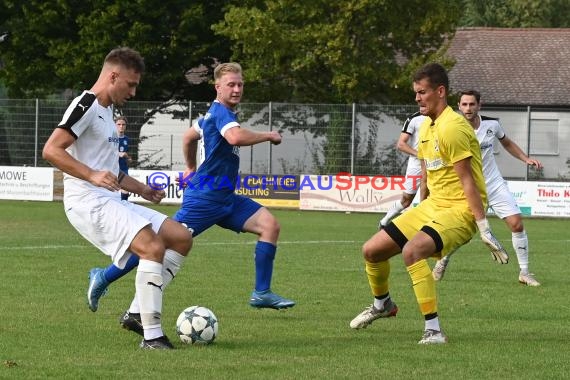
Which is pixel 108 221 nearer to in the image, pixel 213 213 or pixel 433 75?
pixel 213 213

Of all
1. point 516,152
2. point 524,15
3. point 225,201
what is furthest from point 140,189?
point 524,15

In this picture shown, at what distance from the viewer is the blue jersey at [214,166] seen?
9.77m

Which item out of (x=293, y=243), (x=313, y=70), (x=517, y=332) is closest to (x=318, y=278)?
(x=517, y=332)

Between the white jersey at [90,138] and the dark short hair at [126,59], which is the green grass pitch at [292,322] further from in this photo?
the dark short hair at [126,59]

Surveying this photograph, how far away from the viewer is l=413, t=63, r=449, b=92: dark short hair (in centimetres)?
842

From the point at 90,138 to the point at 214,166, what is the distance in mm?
2052

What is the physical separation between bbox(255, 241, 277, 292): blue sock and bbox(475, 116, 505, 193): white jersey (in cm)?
437

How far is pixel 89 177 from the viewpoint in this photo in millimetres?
7551

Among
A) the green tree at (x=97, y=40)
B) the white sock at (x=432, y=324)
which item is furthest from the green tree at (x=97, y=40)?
the white sock at (x=432, y=324)

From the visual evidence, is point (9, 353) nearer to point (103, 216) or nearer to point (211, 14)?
point (103, 216)

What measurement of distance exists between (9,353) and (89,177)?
1.24 metres

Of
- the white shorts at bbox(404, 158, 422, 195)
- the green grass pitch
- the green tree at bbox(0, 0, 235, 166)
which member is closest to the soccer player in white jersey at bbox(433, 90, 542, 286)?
the green grass pitch

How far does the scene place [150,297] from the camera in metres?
7.88

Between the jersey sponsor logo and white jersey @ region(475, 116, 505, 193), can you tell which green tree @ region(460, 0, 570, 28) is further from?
the jersey sponsor logo
